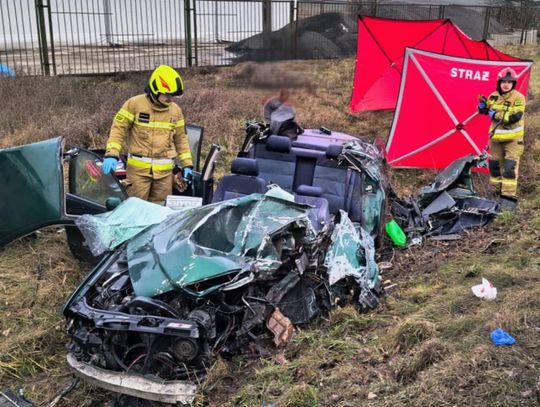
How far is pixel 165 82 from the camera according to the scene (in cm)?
523

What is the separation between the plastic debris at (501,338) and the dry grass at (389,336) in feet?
0.16

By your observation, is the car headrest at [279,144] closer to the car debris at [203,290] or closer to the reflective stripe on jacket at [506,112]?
the car debris at [203,290]

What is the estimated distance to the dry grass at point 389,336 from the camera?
10.3 feet

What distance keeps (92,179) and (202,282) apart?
2.13 meters

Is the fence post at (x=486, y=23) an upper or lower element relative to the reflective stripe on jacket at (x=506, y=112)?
upper

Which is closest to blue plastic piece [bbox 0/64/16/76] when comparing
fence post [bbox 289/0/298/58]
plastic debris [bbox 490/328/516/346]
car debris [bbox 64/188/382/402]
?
fence post [bbox 289/0/298/58]

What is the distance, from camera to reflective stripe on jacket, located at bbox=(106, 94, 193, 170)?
5.45 m

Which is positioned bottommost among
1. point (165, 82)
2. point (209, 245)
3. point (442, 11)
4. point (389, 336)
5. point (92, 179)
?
point (389, 336)

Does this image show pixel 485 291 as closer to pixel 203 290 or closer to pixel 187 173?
pixel 203 290

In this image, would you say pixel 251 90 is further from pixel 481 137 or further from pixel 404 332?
pixel 404 332

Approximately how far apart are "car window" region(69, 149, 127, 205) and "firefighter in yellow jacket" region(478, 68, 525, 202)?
5.09m

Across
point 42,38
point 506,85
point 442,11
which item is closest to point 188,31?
point 42,38

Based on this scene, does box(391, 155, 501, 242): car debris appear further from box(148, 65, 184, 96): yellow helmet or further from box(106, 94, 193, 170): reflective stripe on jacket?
box(148, 65, 184, 96): yellow helmet

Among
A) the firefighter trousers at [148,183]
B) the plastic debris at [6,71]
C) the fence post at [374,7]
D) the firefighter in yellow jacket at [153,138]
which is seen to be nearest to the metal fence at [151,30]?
the plastic debris at [6,71]
